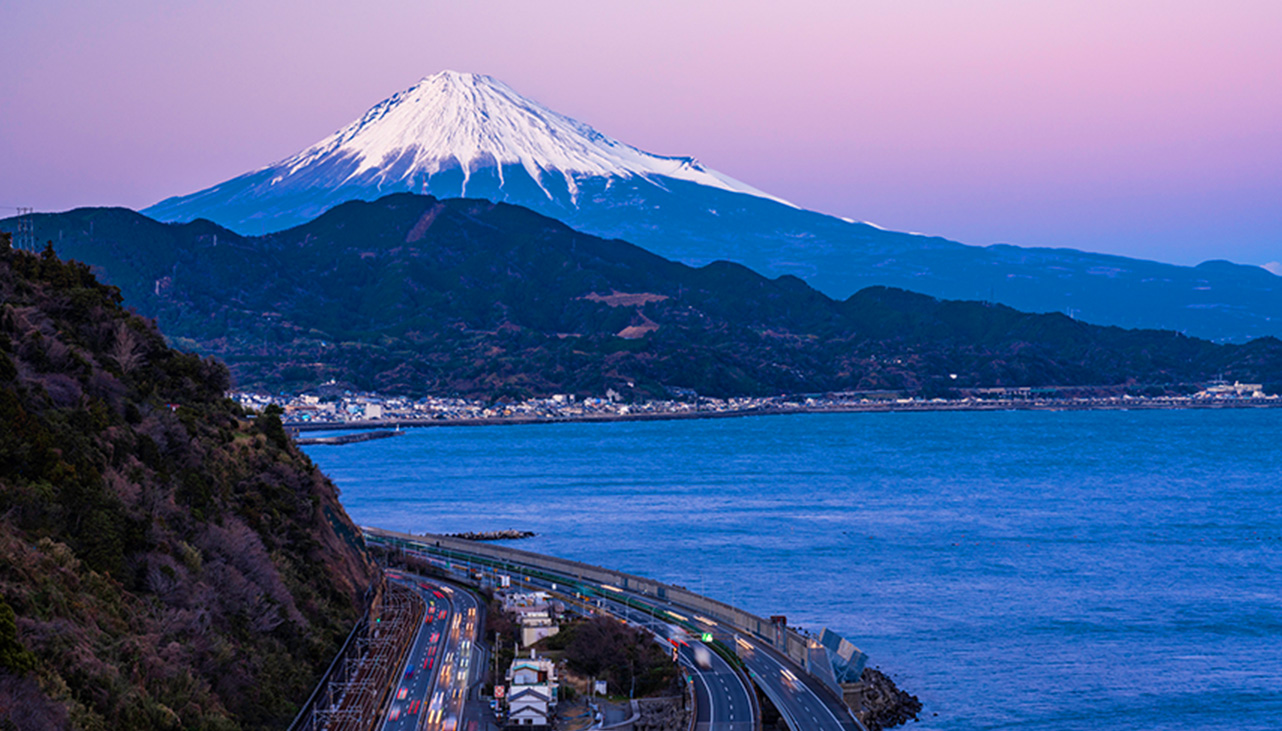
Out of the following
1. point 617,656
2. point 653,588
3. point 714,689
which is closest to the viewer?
point 714,689

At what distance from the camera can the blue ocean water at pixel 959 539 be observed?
3253 centimetres

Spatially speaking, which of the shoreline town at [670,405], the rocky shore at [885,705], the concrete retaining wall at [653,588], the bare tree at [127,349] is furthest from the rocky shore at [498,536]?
the shoreline town at [670,405]

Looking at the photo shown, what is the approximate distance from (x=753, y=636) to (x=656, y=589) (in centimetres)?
645

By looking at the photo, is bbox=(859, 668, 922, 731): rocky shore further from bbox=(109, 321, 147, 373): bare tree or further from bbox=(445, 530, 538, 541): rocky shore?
bbox=(445, 530, 538, 541): rocky shore

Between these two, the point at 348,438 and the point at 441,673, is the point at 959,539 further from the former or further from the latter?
the point at 348,438

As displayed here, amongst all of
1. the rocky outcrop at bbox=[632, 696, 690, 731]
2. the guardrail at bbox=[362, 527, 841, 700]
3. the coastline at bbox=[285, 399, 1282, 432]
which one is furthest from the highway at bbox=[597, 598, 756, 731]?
the coastline at bbox=[285, 399, 1282, 432]

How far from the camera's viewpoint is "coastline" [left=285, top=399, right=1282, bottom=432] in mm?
148125

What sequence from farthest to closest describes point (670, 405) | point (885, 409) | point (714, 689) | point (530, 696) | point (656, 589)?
point (885, 409) → point (670, 405) → point (656, 589) → point (714, 689) → point (530, 696)

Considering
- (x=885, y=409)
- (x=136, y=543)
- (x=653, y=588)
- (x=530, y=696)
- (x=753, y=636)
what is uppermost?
(x=136, y=543)

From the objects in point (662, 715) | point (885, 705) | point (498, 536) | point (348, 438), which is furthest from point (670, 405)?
point (662, 715)

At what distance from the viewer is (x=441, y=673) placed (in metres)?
27.9

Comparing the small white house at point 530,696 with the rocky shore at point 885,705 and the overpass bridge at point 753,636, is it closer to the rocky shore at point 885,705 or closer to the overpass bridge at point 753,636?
the overpass bridge at point 753,636

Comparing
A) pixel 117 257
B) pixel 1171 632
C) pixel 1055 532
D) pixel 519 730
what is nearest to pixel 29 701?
pixel 519 730

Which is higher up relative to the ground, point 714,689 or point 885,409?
point 885,409
